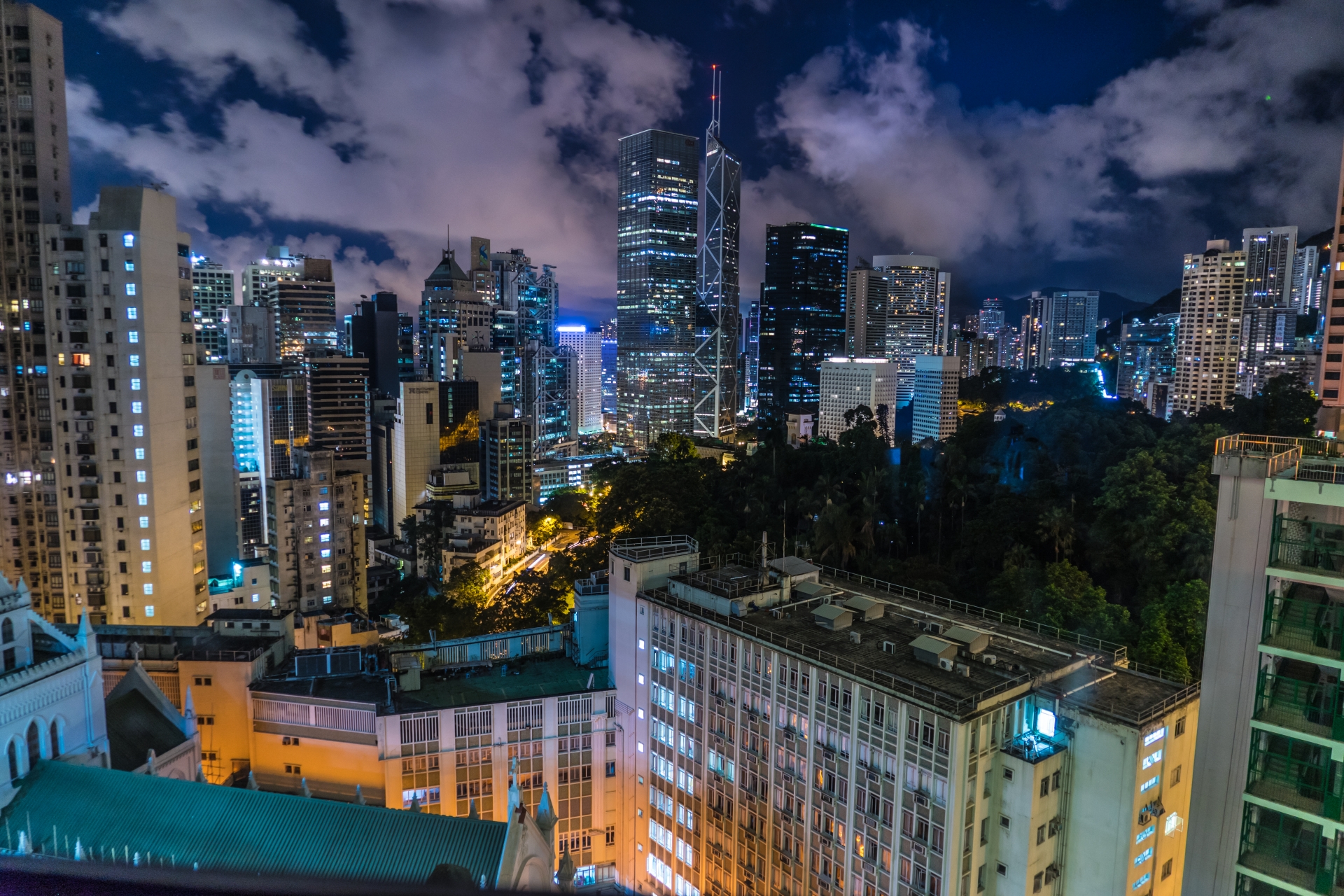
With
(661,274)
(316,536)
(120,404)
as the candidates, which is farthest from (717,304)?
(120,404)

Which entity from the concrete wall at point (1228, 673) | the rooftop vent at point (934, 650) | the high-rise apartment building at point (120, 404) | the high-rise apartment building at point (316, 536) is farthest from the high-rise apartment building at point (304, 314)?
the concrete wall at point (1228, 673)

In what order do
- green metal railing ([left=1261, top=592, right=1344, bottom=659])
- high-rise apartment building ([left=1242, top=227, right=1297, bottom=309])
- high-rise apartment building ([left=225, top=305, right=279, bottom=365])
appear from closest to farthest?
green metal railing ([left=1261, top=592, right=1344, bottom=659]), high-rise apartment building ([left=1242, top=227, right=1297, bottom=309]), high-rise apartment building ([left=225, top=305, right=279, bottom=365])

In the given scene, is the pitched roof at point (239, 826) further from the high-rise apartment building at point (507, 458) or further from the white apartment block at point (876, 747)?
the high-rise apartment building at point (507, 458)

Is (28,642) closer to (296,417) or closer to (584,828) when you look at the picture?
(584,828)

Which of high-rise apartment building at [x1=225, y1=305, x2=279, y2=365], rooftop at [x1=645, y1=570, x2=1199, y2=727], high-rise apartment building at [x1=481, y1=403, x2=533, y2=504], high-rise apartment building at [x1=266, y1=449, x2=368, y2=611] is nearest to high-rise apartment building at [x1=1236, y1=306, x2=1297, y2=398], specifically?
rooftop at [x1=645, y1=570, x2=1199, y2=727]

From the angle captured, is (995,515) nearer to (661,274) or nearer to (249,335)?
(249,335)

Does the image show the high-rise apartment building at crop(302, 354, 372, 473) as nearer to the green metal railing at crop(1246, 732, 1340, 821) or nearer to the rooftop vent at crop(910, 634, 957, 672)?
the rooftop vent at crop(910, 634, 957, 672)
